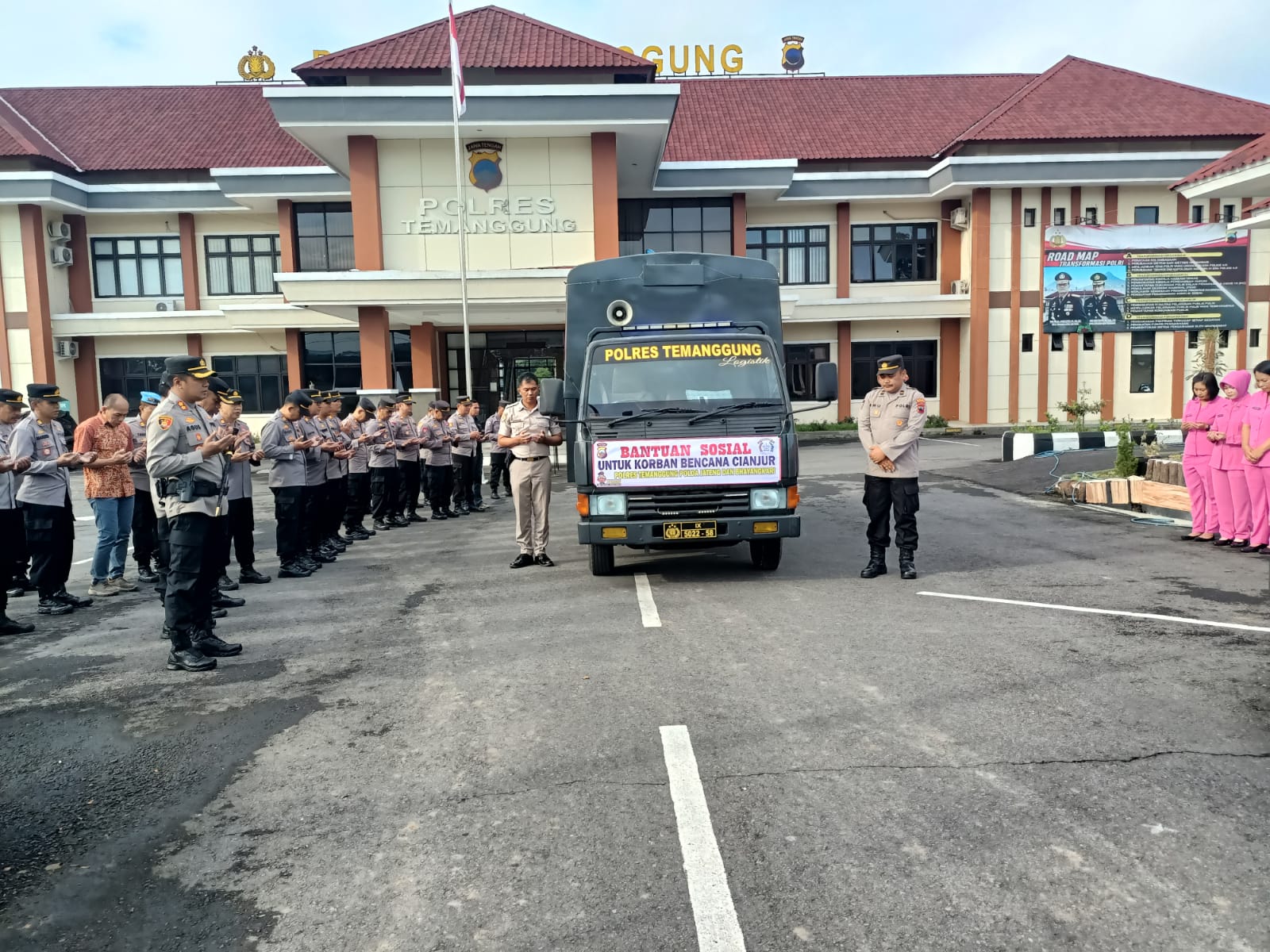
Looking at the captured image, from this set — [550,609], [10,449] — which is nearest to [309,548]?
[10,449]

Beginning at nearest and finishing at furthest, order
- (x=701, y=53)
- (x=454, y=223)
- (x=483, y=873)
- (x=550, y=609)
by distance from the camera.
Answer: (x=483, y=873) < (x=550, y=609) < (x=454, y=223) < (x=701, y=53)

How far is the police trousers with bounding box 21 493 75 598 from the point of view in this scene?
7.92m

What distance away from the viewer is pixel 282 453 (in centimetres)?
926

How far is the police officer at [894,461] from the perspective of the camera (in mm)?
8008

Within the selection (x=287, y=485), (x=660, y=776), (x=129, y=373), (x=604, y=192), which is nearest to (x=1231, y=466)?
(x=660, y=776)

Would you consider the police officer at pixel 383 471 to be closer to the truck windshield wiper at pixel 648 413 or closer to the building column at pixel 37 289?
the truck windshield wiper at pixel 648 413

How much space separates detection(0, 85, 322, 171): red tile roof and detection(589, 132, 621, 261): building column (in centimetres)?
1226

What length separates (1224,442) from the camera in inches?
370

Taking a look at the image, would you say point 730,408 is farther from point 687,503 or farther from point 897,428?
point 897,428

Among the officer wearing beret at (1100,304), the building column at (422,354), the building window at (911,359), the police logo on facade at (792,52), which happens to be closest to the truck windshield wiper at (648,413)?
the building column at (422,354)

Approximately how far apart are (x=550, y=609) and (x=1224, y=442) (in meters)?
7.52

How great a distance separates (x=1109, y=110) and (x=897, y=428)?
26.7 meters

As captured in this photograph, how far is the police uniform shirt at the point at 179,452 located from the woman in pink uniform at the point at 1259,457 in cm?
960

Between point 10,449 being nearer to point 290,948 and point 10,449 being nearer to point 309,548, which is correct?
point 309,548
